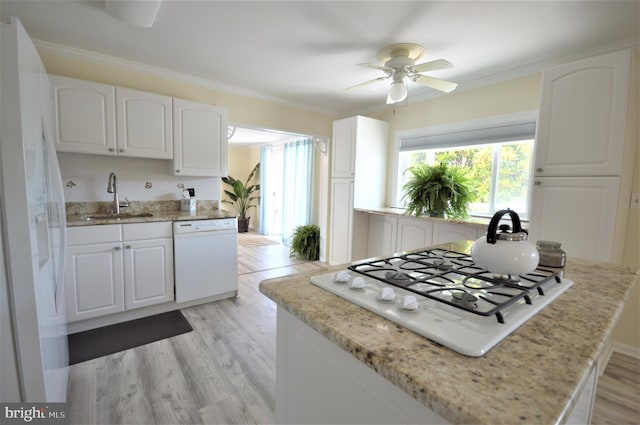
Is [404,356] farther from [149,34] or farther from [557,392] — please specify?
[149,34]

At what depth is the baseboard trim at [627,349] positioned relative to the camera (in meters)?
2.19

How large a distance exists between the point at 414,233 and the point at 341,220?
1099mm

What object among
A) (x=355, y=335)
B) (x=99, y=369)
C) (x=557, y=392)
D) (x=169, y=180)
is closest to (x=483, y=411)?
(x=557, y=392)

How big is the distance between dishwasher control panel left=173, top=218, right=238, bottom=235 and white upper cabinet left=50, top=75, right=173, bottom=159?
71 cm

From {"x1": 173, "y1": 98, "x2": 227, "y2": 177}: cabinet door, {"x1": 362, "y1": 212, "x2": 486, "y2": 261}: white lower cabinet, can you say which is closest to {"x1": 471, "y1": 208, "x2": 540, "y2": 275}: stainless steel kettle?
{"x1": 362, "y1": 212, "x2": 486, "y2": 261}: white lower cabinet

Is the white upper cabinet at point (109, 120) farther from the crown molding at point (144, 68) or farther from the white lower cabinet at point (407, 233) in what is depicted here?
the white lower cabinet at point (407, 233)

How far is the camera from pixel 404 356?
0.57 metres

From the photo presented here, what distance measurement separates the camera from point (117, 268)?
93.4 inches

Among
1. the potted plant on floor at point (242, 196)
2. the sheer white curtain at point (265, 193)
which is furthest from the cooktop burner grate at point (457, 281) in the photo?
the potted plant on floor at point (242, 196)

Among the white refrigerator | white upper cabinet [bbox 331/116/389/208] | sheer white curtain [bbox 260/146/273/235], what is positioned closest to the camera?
the white refrigerator

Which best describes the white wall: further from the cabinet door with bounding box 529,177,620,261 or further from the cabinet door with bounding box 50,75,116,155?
the cabinet door with bounding box 529,177,620,261

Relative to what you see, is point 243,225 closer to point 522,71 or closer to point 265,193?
point 265,193

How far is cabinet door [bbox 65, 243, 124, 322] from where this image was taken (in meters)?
2.20

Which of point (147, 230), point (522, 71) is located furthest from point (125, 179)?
point (522, 71)
